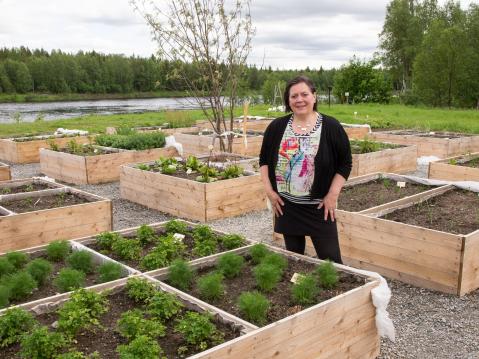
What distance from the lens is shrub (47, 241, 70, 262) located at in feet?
12.9

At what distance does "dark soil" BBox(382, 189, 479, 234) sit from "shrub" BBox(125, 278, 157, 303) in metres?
2.84

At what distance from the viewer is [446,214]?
17.3ft

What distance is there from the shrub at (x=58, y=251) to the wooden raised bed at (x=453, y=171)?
5977 mm

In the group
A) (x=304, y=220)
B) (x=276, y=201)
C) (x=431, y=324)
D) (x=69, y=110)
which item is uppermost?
(x=276, y=201)

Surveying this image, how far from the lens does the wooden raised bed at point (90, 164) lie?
8.61 meters

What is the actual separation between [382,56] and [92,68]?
39.2 m

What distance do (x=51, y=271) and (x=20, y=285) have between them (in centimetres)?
43

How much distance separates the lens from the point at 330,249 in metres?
3.60

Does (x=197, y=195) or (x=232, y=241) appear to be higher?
(x=232, y=241)

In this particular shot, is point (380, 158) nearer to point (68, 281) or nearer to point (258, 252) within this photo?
point (258, 252)

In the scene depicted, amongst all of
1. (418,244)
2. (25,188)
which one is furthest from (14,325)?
(25,188)

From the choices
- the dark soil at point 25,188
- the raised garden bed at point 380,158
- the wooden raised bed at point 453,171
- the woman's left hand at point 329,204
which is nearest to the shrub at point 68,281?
the woman's left hand at point 329,204

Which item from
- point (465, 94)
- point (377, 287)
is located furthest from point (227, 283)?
point (465, 94)

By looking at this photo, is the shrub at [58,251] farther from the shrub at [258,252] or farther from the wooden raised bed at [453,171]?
the wooden raised bed at [453,171]
